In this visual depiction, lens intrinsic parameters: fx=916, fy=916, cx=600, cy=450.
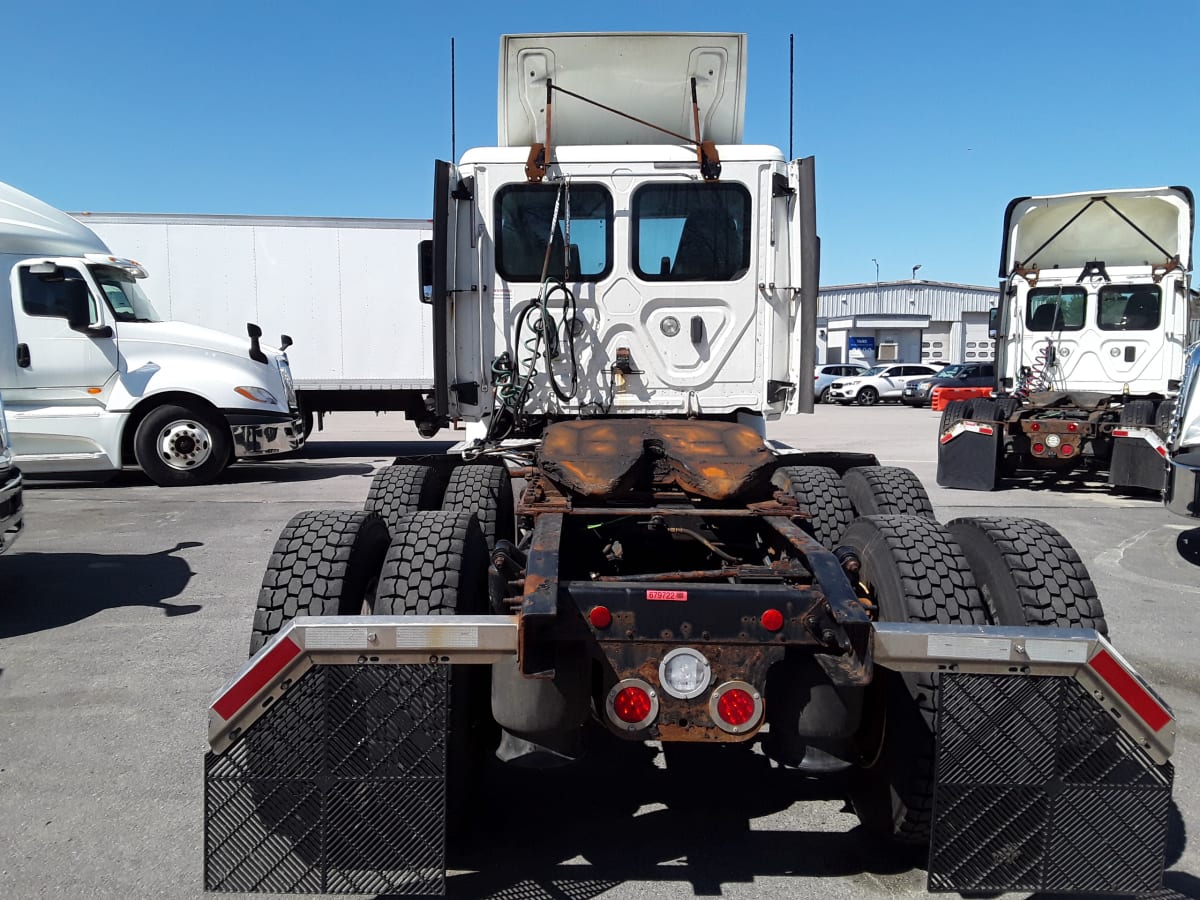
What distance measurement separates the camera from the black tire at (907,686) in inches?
108

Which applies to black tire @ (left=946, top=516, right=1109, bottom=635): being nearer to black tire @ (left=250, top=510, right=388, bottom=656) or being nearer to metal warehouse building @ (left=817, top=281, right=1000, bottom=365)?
black tire @ (left=250, top=510, right=388, bottom=656)

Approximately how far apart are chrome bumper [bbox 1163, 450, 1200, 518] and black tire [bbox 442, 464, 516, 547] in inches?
203

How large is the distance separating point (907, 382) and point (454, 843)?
30.3 metres

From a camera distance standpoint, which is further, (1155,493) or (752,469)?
(1155,493)

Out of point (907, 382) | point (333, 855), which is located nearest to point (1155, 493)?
point (333, 855)

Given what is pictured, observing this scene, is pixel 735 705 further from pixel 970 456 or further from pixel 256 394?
pixel 256 394

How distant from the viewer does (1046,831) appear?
8.09 feet

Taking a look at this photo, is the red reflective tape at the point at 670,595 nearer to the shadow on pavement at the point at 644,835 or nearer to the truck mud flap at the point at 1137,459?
the shadow on pavement at the point at 644,835

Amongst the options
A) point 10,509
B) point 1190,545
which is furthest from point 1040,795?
point 1190,545

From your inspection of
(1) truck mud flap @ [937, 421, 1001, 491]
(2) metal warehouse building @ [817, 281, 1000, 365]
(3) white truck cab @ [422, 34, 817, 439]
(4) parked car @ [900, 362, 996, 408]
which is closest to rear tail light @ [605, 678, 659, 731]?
(3) white truck cab @ [422, 34, 817, 439]

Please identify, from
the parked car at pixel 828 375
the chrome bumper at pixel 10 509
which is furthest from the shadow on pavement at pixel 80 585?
the parked car at pixel 828 375

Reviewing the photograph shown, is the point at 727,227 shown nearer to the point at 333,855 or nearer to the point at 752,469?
the point at 752,469

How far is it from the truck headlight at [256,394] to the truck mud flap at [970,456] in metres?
8.59

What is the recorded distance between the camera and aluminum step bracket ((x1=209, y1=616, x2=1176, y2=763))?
2.37 meters
